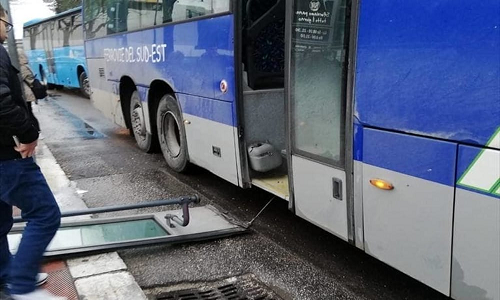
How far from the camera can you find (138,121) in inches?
307

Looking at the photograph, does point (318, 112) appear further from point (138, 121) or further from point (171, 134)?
point (138, 121)

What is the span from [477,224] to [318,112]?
4.66 ft

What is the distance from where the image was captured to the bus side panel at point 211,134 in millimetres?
4895

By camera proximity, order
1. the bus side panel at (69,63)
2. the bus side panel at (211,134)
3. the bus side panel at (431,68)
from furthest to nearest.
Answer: the bus side panel at (69,63)
the bus side panel at (211,134)
the bus side panel at (431,68)

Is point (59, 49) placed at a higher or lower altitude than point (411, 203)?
higher

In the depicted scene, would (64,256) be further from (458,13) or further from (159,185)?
(458,13)

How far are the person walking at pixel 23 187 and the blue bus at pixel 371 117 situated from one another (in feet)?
6.00

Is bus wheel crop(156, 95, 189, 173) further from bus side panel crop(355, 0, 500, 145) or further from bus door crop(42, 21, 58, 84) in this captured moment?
bus door crop(42, 21, 58, 84)

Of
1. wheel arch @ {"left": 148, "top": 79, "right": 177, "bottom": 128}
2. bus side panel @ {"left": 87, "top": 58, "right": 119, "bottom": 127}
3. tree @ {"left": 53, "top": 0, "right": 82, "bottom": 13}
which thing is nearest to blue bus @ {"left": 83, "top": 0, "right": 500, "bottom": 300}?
wheel arch @ {"left": 148, "top": 79, "right": 177, "bottom": 128}

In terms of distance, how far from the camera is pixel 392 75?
2.79 m

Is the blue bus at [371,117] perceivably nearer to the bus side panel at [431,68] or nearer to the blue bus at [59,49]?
the bus side panel at [431,68]

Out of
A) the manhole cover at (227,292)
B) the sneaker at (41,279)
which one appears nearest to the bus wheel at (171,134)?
the manhole cover at (227,292)

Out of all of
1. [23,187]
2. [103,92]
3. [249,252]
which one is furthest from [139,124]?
[23,187]

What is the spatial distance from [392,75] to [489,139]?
2.26ft
